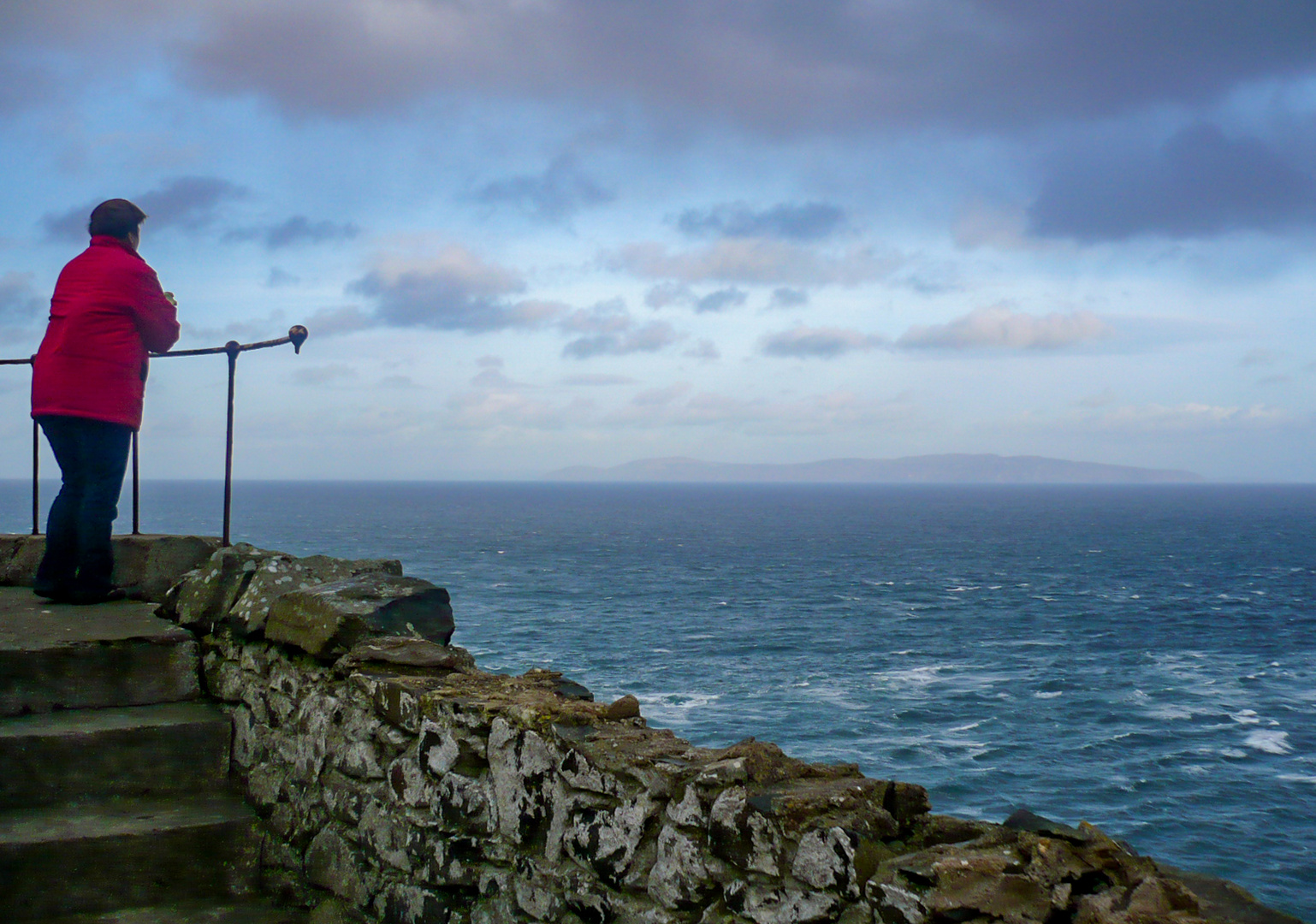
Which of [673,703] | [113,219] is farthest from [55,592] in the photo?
[673,703]

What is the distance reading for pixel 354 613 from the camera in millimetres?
4496

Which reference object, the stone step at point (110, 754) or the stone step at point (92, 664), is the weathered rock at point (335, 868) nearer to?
the stone step at point (110, 754)

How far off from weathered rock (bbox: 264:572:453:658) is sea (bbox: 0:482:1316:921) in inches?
797

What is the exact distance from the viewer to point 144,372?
20.0 feet

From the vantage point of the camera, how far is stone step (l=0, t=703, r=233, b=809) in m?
4.41

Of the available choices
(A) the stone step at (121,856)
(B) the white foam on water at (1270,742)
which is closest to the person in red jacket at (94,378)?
(A) the stone step at (121,856)

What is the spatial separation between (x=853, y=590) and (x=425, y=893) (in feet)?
191

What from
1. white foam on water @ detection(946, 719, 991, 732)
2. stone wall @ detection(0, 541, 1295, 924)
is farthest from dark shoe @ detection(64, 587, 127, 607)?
Result: white foam on water @ detection(946, 719, 991, 732)

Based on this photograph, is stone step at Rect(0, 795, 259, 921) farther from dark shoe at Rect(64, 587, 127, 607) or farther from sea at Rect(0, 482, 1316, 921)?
sea at Rect(0, 482, 1316, 921)

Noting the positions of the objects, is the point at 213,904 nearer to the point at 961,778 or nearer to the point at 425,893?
the point at 425,893

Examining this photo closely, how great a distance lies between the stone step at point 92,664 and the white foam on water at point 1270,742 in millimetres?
32391

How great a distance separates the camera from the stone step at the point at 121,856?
397 cm

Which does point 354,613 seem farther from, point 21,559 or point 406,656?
point 21,559

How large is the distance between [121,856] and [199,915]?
1.42 ft
